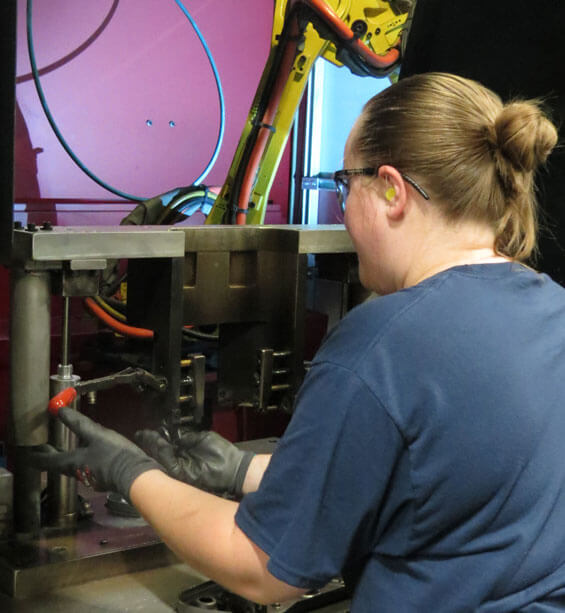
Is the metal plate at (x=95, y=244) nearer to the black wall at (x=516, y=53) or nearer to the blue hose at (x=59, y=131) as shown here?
the black wall at (x=516, y=53)

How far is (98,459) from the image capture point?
1.01 m

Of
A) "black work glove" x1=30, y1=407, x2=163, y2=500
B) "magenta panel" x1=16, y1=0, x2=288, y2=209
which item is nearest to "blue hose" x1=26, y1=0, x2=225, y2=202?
"magenta panel" x1=16, y1=0, x2=288, y2=209

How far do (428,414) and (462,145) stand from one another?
0.28 m

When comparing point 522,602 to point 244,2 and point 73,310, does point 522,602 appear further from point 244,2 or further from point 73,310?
point 244,2

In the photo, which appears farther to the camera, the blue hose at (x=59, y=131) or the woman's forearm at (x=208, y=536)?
the blue hose at (x=59, y=131)

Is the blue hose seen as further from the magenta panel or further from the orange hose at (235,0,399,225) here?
the orange hose at (235,0,399,225)

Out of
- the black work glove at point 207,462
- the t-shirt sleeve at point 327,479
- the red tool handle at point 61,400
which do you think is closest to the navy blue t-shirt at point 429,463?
the t-shirt sleeve at point 327,479

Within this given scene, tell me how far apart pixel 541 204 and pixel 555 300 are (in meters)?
0.52

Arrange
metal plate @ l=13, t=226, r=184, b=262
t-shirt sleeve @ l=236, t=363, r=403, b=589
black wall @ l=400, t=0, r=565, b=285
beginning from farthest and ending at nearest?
1. black wall @ l=400, t=0, r=565, b=285
2. metal plate @ l=13, t=226, r=184, b=262
3. t-shirt sleeve @ l=236, t=363, r=403, b=589

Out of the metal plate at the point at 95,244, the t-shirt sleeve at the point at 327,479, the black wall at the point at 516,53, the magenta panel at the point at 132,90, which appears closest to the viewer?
the t-shirt sleeve at the point at 327,479

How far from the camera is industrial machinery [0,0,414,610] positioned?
112cm

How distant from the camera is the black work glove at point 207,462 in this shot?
1.11 metres

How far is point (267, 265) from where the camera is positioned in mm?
1372

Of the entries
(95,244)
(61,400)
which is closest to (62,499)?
(61,400)
